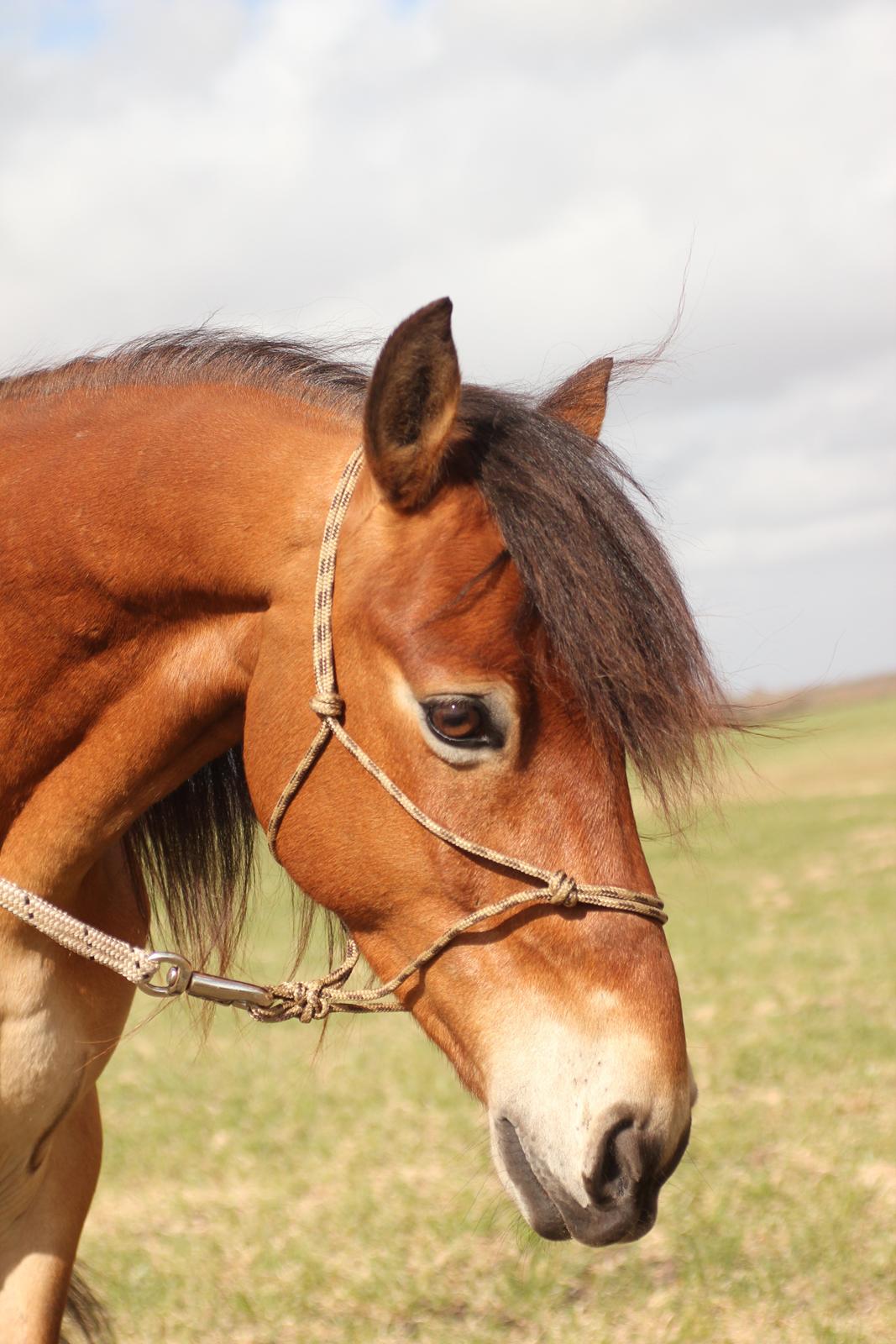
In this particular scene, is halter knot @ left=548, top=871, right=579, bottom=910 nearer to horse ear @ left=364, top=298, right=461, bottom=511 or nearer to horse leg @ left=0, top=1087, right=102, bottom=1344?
horse ear @ left=364, top=298, right=461, bottom=511

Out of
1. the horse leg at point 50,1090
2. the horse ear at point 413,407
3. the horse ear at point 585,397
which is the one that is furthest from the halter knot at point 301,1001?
the horse ear at point 585,397

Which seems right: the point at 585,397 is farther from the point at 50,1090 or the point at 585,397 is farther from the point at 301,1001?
the point at 50,1090

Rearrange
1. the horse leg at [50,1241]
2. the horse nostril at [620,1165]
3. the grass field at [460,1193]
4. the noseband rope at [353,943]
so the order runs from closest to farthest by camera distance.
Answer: the horse nostril at [620,1165] → the noseband rope at [353,943] → the horse leg at [50,1241] → the grass field at [460,1193]

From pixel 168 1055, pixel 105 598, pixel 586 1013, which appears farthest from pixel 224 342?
pixel 168 1055

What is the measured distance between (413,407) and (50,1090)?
1.41 meters

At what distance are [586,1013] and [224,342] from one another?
150 centimetres

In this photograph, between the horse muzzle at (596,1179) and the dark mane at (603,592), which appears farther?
the dark mane at (603,592)

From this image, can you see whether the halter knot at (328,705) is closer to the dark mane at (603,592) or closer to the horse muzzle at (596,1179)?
the dark mane at (603,592)

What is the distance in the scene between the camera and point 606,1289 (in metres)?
4.16

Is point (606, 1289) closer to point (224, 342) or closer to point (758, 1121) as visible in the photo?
point (758, 1121)

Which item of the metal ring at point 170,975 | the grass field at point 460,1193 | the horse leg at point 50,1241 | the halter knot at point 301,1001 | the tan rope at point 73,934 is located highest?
the tan rope at point 73,934

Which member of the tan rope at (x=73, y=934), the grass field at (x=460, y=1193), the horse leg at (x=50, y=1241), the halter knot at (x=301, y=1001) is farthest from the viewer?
the grass field at (x=460, y=1193)

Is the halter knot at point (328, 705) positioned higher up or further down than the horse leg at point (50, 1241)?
higher up

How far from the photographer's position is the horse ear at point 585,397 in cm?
252
